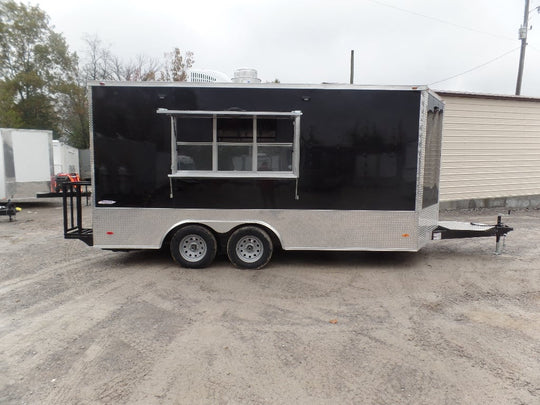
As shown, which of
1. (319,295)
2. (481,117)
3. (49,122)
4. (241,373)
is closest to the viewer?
(241,373)

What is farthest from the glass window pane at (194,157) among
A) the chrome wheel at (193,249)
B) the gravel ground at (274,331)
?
the gravel ground at (274,331)

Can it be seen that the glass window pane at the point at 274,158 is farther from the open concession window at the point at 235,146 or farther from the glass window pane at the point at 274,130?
the glass window pane at the point at 274,130

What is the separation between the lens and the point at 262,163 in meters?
6.09

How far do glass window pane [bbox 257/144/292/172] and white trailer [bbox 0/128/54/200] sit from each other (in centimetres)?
1041

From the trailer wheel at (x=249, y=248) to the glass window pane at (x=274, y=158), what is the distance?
3.24ft

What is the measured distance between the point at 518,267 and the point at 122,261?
22.3ft

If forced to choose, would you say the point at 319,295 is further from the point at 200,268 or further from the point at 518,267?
the point at 518,267

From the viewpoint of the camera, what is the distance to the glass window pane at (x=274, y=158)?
6082 mm

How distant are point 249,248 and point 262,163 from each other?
1.40m

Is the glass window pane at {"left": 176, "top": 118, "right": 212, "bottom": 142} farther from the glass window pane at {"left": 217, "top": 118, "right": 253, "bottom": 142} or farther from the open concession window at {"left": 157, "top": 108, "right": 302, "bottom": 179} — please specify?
the glass window pane at {"left": 217, "top": 118, "right": 253, "bottom": 142}

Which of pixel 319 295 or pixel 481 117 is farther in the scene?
pixel 481 117

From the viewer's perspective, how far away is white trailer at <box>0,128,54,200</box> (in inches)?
493

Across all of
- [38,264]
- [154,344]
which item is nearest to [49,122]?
[38,264]

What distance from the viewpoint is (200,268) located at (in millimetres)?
6352
